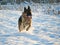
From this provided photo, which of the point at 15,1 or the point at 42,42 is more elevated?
the point at 42,42

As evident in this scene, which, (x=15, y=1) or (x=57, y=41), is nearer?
(x=57, y=41)

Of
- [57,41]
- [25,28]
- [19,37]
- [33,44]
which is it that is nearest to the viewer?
[33,44]

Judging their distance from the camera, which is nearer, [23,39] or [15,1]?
[23,39]

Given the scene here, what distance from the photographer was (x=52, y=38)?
Result: 7.40 metres

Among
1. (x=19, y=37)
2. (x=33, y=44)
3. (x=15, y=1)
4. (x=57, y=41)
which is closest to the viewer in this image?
(x=33, y=44)

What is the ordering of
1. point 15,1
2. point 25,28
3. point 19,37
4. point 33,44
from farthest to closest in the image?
point 15,1
point 25,28
point 19,37
point 33,44

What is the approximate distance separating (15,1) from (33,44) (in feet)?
89.9

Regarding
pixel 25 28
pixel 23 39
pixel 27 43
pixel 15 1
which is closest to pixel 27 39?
pixel 23 39

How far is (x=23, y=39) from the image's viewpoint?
7168 mm

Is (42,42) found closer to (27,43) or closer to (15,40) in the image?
(27,43)

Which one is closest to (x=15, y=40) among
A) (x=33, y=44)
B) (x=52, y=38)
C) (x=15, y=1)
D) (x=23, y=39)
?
(x=23, y=39)

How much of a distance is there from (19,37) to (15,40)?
44cm

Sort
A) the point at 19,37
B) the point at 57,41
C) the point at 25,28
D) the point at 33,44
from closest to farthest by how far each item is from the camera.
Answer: the point at 33,44
the point at 57,41
the point at 19,37
the point at 25,28

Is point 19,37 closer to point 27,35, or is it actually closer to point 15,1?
point 27,35
